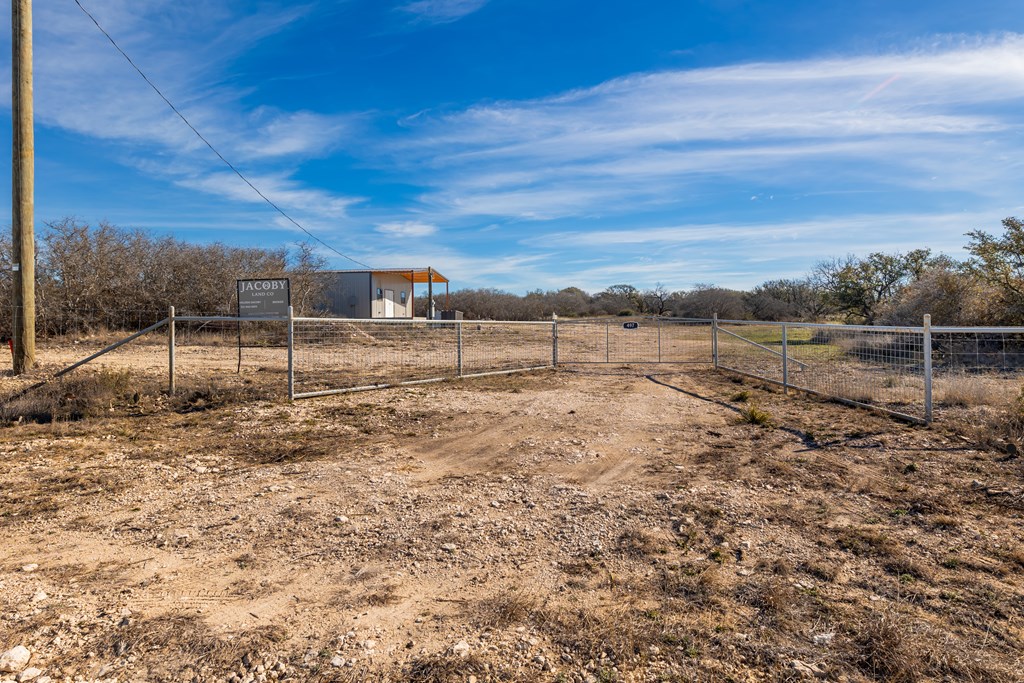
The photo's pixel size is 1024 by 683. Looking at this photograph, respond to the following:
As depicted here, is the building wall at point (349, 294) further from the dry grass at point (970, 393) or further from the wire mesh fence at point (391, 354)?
the dry grass at point (970, 393)

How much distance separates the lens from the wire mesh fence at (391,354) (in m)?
11.9

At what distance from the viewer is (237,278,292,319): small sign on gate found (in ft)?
42.4

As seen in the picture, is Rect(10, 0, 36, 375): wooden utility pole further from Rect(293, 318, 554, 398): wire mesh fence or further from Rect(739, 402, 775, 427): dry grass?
Rect(739, 402, 775, 427): dry grass

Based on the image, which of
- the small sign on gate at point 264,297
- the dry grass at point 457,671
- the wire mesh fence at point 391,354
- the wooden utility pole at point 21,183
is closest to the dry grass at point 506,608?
the dry grass at point 457,671

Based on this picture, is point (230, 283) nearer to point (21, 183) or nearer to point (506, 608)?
point (21, 183)

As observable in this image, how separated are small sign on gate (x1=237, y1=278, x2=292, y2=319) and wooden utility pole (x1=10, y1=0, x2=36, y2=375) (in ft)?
12.1

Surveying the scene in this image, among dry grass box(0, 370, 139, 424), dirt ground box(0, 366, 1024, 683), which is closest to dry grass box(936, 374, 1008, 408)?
dirt ground box(0, 366, 1024, 683)

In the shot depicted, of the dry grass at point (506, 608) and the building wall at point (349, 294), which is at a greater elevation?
the building wall at point (349, 294)

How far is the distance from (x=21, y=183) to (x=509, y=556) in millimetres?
11914

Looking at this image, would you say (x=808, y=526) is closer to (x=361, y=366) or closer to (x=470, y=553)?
(x=470, y=553)

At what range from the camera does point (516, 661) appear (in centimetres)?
274

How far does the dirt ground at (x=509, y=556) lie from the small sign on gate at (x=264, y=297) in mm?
5638

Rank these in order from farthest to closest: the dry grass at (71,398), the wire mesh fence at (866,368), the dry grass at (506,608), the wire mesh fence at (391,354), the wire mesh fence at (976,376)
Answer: the wire mesh fence at (391,354) → the wire mesh fence at (866,368) → the wire mesh fence at (976,376) → the dry grass at (71,398) → the dry grass at (506,608)

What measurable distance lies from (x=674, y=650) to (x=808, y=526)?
2188 millimetres
